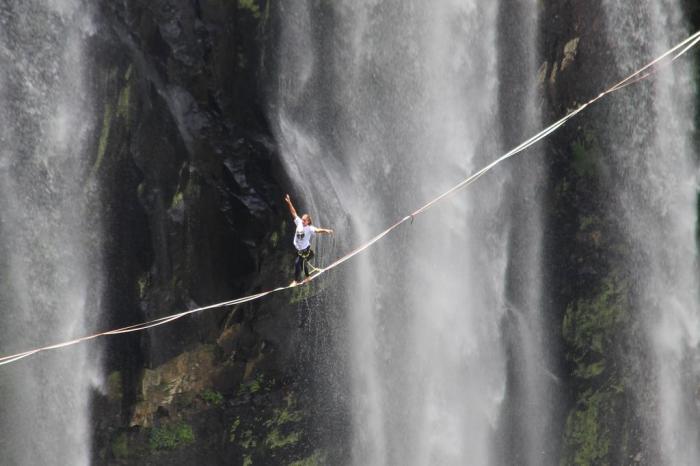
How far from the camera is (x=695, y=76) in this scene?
63.5 ft

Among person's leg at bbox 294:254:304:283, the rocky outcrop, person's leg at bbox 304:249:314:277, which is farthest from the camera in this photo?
the rocky outcrop

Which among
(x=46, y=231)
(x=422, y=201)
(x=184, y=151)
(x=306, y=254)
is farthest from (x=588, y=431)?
(x=46, y=231)

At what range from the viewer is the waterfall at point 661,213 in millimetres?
18562

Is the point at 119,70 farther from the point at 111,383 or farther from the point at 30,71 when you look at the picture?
the point at 111,383

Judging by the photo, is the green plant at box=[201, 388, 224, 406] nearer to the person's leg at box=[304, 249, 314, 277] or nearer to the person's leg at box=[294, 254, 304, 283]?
the person's leg at box=[304, 249, 314, 277]

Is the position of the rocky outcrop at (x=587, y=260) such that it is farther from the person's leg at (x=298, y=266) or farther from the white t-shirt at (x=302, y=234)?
the white t-shirt at (x=302, y=234)

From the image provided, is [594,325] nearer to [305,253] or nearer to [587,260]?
[587,260]

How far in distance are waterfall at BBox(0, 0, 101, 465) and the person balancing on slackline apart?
317 cm

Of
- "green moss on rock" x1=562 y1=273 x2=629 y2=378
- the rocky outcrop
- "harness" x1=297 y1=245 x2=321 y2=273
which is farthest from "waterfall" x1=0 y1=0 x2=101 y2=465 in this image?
"green moss on rock" x1=562 y1=273 x2=629 y2=378

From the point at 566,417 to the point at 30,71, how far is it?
1161 cm

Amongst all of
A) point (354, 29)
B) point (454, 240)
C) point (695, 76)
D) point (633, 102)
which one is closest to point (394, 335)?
point (454, 240)

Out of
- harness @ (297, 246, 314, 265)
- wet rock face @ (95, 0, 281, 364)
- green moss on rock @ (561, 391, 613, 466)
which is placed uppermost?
wet rock face @ (95, 0, 281, 364)

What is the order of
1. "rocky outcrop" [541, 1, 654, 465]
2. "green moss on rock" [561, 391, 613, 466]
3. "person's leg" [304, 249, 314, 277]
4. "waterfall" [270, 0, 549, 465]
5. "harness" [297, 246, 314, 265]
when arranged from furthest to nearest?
"green moss on rock" [561, 391, 613, 466] < "rocky outcrop" [541, 1, 654, 465] < "waterfall" [270, 0, 549, 465] < "person's leg" [304, 249, 314, 277] < "harness" [297, 246, 314, 265]

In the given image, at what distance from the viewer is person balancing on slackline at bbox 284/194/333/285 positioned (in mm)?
13688
